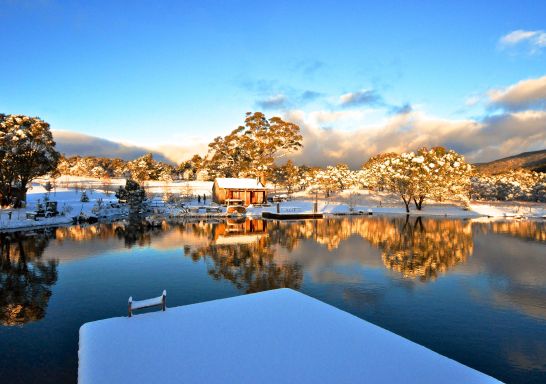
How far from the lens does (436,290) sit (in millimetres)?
14516

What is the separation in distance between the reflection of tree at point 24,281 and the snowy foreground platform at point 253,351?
4.00 metres

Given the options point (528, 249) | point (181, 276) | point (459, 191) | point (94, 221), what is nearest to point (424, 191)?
point (459, 191)

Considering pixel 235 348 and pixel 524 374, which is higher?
pixel 235 348

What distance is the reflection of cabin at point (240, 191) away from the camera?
6011 centimetres

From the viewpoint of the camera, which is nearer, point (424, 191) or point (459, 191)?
point (424, 191)

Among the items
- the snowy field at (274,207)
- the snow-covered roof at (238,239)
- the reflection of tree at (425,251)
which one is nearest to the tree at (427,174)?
the snowy field at (274,207)

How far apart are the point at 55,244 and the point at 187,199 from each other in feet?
149

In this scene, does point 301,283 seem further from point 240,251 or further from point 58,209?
point 58,209

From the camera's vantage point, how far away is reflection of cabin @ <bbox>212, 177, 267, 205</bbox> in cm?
6011

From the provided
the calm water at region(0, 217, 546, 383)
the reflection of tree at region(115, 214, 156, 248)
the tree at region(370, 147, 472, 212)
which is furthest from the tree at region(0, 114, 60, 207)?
the tree at region(370, 147, 472, 212)

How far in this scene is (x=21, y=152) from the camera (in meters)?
43.8

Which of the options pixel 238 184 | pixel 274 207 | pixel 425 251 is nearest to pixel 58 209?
pixel 238 184

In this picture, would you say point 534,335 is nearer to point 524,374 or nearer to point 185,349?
point 524,374

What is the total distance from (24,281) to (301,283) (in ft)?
38.4
